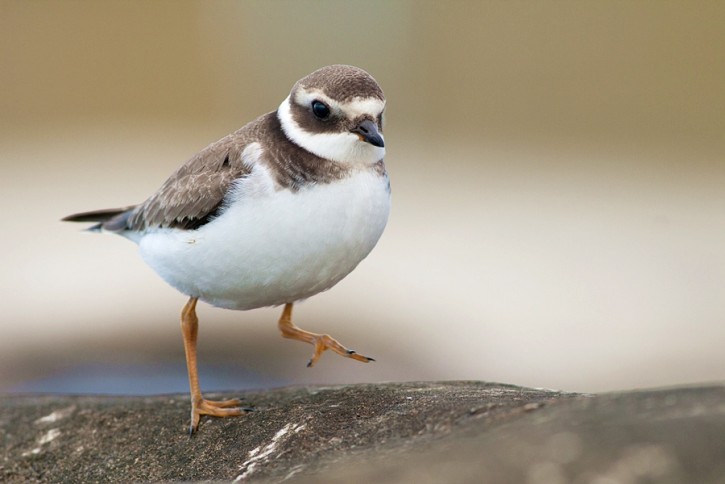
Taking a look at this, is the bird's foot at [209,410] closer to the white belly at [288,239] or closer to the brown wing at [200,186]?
the white belly at [288,239]

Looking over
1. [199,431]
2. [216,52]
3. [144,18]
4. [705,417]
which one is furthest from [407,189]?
[705,417]

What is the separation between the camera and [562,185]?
1110 inches

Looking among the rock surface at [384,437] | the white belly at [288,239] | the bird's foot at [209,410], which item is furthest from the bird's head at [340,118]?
the bird's foot at [209,410]

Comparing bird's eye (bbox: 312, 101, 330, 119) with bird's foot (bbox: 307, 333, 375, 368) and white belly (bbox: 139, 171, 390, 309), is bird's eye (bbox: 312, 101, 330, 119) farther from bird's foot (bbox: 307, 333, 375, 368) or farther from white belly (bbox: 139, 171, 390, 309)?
bird's foot (bbox: 307, 333, 375, 368)

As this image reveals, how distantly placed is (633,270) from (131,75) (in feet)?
44.8

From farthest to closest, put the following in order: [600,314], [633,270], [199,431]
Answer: [633,270] → [600,314] → [199,431]

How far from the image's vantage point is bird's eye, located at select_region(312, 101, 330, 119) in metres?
7.61

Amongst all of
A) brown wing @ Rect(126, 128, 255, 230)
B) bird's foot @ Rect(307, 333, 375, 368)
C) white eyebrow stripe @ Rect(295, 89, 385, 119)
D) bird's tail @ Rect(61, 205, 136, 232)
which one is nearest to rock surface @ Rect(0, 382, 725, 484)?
bird's foot @ Rect(307, 333, 375, 368)

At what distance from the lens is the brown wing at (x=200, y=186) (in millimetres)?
7840

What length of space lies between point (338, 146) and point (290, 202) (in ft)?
1.74

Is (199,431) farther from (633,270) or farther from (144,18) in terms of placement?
(144,18)

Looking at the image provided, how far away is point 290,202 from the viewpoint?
7.33 metres

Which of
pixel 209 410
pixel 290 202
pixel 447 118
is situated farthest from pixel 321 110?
pixel 447 118

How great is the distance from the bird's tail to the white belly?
1.76 meters
